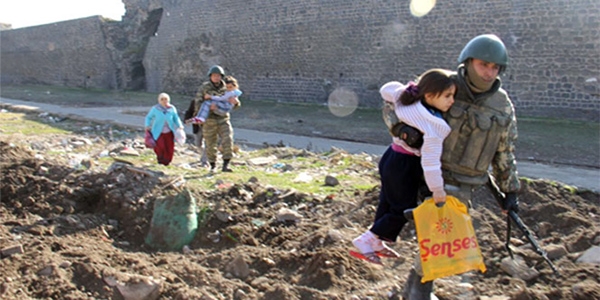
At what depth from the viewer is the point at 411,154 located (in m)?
3.10

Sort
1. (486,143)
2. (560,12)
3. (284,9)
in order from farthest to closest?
1. (284,9)
2. (560,12)
3. (486,143)

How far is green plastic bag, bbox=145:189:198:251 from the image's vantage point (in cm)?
455

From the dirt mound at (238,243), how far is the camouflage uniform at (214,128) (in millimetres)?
1445

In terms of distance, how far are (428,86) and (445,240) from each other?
0.82 m

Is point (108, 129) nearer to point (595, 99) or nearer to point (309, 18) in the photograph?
point (309, 18)

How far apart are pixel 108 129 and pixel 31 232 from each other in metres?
8.04

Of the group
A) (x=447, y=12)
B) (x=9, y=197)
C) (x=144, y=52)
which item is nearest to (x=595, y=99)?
(x=447, y=12)

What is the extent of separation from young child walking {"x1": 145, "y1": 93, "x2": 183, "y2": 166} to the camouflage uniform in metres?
0.38

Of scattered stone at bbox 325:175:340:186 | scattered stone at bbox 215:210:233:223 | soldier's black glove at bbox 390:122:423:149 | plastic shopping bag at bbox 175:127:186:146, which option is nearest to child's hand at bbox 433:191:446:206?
soldier's black glove at bbox 390:122:423:149

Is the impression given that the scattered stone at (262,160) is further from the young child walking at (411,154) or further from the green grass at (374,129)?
the young child walking at (411,154)

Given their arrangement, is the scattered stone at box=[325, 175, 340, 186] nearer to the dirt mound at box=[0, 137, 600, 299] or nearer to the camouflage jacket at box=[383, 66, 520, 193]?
the dirt mound at box=[0, 137, 600, 299]

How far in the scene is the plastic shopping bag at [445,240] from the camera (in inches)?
115

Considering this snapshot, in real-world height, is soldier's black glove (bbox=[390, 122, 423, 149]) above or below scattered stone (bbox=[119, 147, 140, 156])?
above

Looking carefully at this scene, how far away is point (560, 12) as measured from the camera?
43.2 ft
